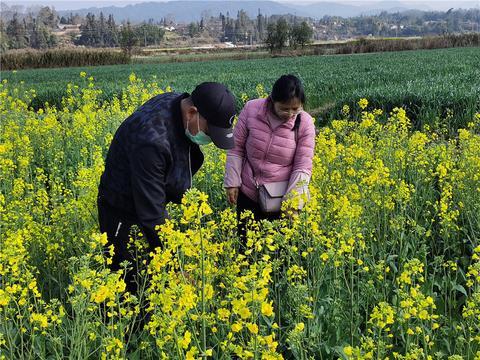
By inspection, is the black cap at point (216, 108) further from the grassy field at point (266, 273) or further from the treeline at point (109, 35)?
the treeline at point (109, 35)

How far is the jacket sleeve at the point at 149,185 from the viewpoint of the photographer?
287cm

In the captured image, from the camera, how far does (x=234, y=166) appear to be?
4.09m

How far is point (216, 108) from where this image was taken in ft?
9.29

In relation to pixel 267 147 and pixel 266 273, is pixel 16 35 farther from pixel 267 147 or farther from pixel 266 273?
pixel 266 273

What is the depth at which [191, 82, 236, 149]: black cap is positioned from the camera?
2824 millimetres

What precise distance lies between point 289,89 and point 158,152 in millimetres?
1094

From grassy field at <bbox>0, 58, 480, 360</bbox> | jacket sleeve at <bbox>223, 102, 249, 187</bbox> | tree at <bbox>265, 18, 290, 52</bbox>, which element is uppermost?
tree at <bbox>265, 18, 290, 52</bbox>

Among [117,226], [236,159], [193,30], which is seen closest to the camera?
[117,226]

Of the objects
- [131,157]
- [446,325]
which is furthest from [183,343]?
[446,325]

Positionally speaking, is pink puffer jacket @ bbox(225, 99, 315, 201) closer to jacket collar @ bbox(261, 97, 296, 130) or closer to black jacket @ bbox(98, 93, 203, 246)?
jacket collar @ bbox(261, 97, 296, 130)

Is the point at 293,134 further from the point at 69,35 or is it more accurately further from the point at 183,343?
the point at 69,35

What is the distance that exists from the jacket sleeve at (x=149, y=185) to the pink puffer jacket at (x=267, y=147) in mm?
1152

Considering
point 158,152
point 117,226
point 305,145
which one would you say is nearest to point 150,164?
point 158,152

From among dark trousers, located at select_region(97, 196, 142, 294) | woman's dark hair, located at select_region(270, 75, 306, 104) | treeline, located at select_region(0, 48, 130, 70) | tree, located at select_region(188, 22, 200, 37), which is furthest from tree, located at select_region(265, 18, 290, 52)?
tree, located at select_region(188, 22, 200, 37)
